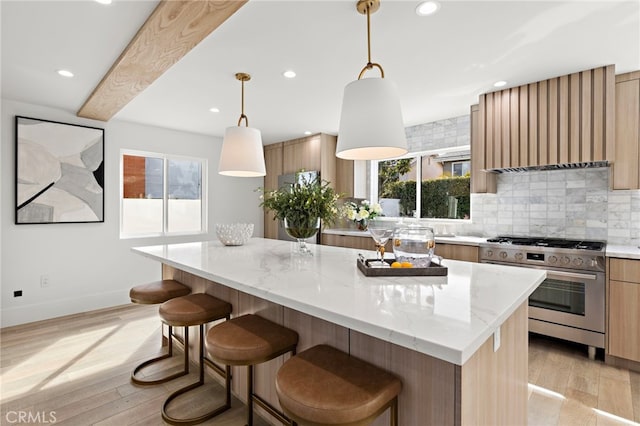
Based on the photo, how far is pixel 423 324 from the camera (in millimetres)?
909

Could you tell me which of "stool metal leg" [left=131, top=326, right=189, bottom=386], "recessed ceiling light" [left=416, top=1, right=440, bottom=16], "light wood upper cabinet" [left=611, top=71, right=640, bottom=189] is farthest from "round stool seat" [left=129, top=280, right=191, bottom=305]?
"light wood upper cabinet" [left=611, top=71, right=640, bottom=189]

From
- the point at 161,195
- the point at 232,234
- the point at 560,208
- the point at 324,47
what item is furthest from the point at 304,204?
the point at 161,195

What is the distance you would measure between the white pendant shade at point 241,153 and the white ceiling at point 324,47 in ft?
1.81

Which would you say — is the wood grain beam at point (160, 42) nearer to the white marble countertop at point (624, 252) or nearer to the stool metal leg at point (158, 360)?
the stool metal leg at point (158, 360)

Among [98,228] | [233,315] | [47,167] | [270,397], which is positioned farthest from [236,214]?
[270,397]

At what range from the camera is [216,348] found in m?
1.42

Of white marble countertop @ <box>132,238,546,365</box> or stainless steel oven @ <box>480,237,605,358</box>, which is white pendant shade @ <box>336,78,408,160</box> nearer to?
white marble countertop @ <box>132,238,546,365</box>

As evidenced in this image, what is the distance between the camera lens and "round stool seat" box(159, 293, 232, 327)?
6.12 feet

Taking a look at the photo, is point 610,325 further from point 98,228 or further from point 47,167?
point 47,167

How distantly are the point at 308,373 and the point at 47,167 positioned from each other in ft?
12.9

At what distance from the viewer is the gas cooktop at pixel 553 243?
8.82ft

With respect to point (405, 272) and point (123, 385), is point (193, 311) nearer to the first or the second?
point (123, 385)

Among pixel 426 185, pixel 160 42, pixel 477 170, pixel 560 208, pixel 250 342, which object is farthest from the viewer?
pixel 426 185

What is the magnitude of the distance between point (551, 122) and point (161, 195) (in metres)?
4.74
